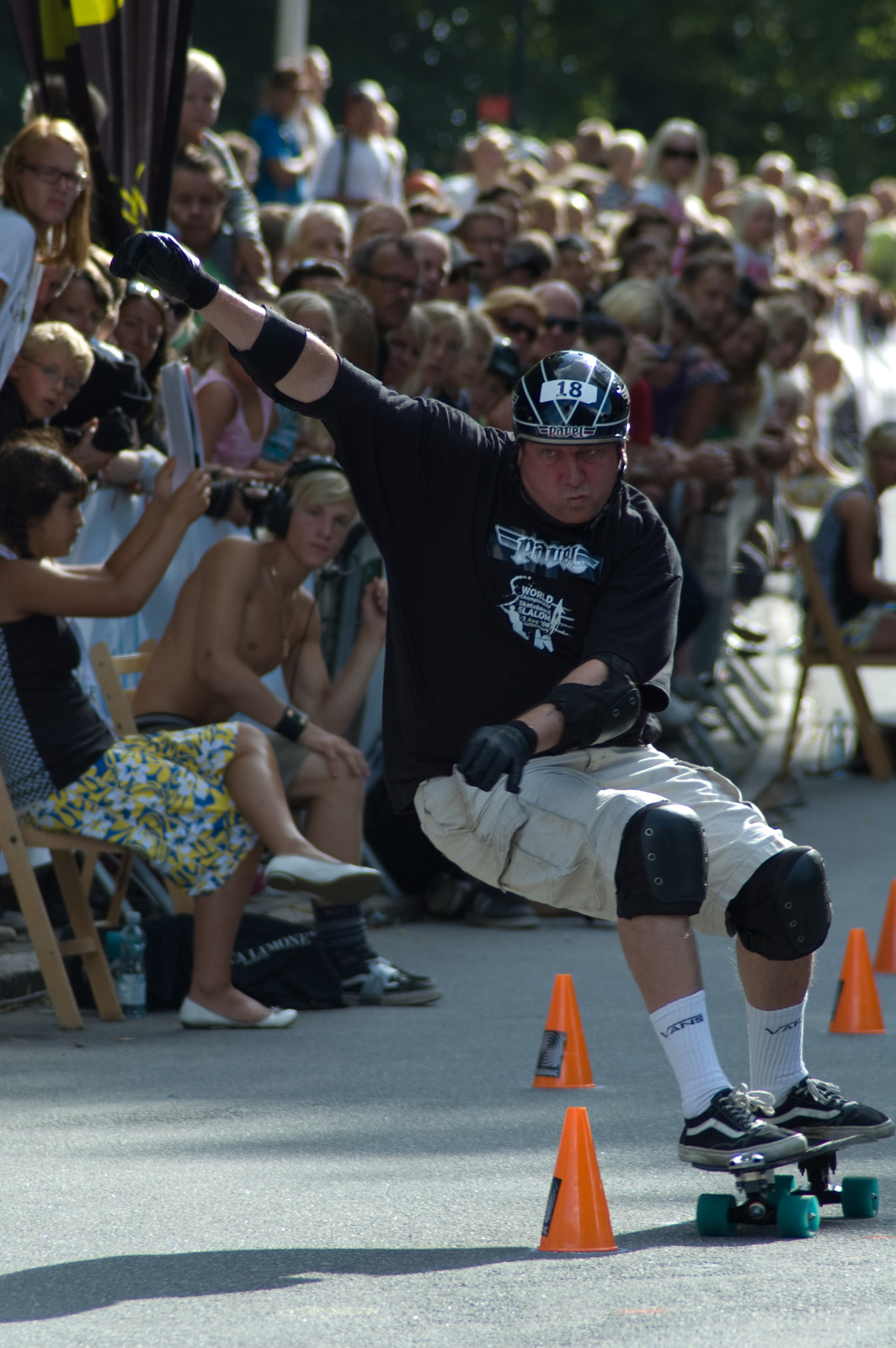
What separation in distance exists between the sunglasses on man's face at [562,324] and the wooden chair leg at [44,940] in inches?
187

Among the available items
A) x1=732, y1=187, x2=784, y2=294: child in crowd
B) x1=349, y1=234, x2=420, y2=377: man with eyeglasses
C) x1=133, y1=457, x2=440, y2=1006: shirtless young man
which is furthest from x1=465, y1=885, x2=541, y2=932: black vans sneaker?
x1=732, y1=187, x2=784, y2=294: child in crowd

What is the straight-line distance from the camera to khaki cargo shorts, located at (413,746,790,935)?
13.1ft

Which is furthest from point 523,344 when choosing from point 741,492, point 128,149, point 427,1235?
point 427,1235

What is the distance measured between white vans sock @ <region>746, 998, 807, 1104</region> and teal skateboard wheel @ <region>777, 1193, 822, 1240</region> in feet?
1.17

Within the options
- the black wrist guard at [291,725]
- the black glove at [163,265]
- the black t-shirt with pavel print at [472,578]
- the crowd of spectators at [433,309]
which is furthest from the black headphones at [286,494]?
the black glove at [163,265]

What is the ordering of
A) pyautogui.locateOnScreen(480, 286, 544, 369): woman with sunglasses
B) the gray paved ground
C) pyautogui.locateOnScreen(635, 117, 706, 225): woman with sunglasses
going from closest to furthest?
the gray paved ground, pyautogui.locateOnScreen(480, 286, 544, 369): woman with sunglasses, pyautogui.locateOnScreen(635, 117, 706, 225): woman with sunglasses

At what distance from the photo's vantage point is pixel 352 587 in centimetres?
761

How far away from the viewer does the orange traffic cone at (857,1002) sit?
5809 millimetres

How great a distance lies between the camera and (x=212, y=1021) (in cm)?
574

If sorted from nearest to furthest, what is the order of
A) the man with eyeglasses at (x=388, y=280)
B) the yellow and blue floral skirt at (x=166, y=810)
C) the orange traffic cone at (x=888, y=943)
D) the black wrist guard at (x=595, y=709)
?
1. the black wrist guard at (x=595, y=709)
2. the yellow and blue floral skirt at (x=166, y=810)
3. the orange traffic cone at (x=888, y=943)
4. the man with eyeglasses at (x=388, y=280)

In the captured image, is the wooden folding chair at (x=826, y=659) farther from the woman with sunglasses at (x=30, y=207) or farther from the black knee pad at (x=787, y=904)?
the black knee pad at (x=787, y=904)

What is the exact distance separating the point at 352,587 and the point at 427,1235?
162 inches

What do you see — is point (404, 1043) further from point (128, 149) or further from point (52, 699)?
point (128, 149)

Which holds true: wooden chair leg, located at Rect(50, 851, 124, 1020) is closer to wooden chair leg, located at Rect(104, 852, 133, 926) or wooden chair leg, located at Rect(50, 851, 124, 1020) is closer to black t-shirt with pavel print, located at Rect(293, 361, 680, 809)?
wooden chair leg, located at Rect(104, 852, 133, 926)
